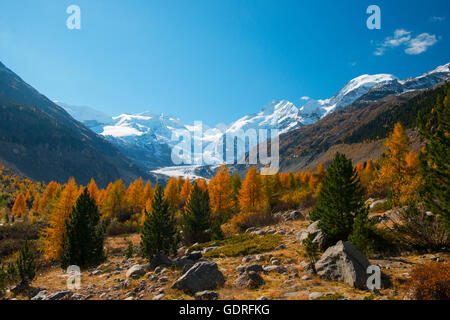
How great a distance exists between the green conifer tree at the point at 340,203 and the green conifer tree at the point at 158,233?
42.0ft

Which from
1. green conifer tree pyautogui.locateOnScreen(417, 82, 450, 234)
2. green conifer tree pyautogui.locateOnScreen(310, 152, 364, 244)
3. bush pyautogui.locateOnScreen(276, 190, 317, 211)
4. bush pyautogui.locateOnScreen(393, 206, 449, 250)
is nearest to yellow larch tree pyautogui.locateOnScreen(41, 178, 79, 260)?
green conifer tree pyautogui.locateOnScreen(310, 152, 364, 244)

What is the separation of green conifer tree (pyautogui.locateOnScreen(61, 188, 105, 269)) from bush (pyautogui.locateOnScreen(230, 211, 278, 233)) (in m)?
15.8

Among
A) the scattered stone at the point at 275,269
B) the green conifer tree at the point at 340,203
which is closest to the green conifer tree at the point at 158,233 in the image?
the scattered stone at the point at 275,269

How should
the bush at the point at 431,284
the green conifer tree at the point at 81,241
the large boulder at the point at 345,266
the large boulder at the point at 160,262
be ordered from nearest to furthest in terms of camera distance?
the bush at the point at 431,284, the large boulder at the point at 345,266, the large boulder at the point at 160,262, the green conifer tree at the point at 81,241

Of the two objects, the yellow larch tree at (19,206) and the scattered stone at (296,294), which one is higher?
the scattered stone at (296,294)

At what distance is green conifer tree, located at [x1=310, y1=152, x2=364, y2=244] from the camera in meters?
13.8

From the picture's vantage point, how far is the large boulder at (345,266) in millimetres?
8586

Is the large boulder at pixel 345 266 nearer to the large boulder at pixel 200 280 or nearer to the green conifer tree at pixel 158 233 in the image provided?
the large boulder at pixel 200 280

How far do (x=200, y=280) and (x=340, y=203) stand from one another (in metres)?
9.57

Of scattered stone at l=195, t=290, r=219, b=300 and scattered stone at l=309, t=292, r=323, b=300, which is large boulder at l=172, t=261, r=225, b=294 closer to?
scattered stone at l=195, t=290, r=219, b=300

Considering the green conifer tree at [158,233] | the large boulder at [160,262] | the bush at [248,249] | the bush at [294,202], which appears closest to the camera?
the large boulder at [160,262]

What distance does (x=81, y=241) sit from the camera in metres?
21.3

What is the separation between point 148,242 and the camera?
61.1 feet
